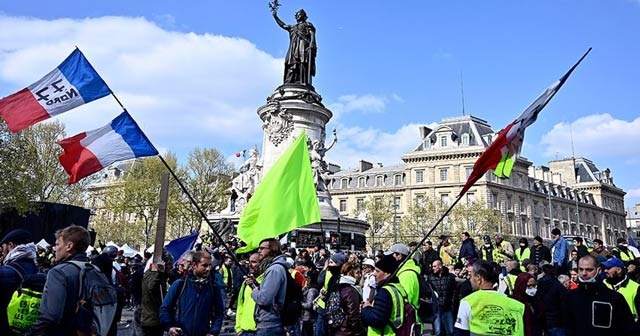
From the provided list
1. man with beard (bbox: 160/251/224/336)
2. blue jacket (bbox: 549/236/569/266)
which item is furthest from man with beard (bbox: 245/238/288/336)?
blue jacket (bbox: 549/236/569/266)

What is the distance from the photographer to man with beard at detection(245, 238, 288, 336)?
5.84 m

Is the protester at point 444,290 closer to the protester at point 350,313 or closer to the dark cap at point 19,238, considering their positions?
the protester at point 350,313

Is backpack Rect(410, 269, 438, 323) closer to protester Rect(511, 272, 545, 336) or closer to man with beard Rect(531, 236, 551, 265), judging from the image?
protester Rect(511, 272, 545, 336)

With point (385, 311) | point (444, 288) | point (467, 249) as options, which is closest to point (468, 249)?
point (467, 249)

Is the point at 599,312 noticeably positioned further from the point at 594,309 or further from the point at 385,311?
the point at 385,311

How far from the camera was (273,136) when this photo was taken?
25844mm

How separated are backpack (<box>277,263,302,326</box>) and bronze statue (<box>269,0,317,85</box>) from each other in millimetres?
21742

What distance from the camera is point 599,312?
4980mm

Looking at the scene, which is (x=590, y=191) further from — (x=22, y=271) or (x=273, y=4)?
(x=22, y=271)

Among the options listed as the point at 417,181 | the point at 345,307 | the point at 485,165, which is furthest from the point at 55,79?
the point at 417,181

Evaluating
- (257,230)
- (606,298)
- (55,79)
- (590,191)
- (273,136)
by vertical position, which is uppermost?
(590,191)

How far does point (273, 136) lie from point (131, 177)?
34.3 m

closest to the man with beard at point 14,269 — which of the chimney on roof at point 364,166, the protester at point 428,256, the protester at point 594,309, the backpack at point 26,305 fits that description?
the backpack at point 26,305

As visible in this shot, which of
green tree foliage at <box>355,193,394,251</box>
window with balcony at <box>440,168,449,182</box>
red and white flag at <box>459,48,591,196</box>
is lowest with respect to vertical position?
red and white flag at <box>459,48,591,196</box>
